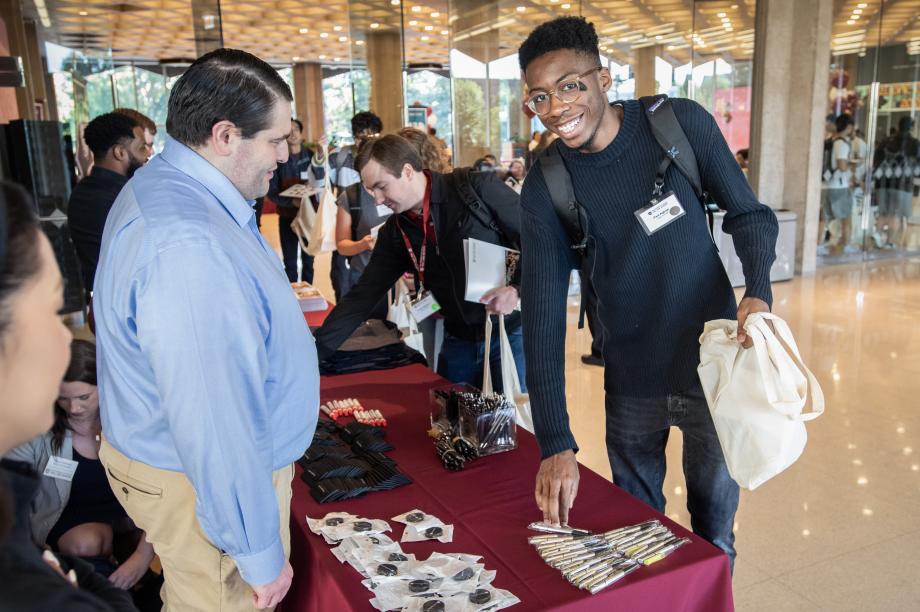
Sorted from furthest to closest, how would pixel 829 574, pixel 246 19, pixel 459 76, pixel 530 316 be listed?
pixel 246 19 < pixel 459 76 < pixel 829 574 < pixel 530 316

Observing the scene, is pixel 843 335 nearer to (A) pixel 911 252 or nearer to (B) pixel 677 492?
(B) pixel 677 492

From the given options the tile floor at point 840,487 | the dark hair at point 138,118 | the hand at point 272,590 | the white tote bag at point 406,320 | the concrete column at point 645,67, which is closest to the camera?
the hand at point 272,590

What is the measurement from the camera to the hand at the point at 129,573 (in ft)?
7.07

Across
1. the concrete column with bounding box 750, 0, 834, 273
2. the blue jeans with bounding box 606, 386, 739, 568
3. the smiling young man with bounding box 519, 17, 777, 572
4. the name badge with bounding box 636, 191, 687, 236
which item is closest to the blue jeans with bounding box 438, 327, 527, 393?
the blue jeans with bounding box 606, 386, 739, 568

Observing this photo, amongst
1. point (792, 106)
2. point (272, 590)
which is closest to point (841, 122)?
point (792, 106)

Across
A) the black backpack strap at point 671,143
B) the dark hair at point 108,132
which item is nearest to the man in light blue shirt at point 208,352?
the black backpack strap at point 671,143

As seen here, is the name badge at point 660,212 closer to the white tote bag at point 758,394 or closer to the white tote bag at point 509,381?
the white tote bag at point 758,394

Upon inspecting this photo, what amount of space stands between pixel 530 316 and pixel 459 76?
6536 millimetres

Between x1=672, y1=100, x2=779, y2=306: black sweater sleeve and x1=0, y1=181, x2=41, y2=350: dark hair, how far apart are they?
150 cm

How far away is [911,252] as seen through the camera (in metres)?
10.1

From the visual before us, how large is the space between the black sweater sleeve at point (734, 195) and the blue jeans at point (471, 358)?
1151 mm

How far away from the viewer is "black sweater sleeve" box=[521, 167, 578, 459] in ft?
5.80

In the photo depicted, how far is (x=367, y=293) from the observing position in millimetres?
2805

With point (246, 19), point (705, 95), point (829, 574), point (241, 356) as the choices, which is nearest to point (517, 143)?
point (705, 95)
